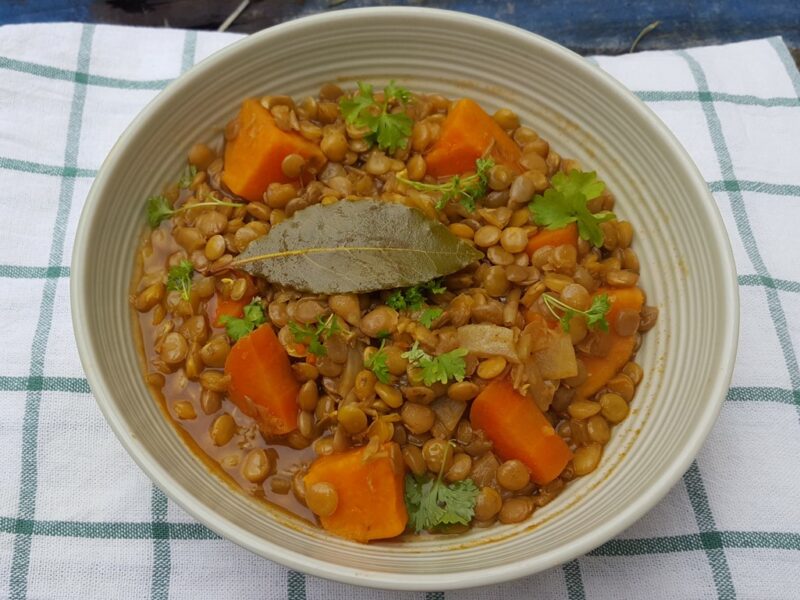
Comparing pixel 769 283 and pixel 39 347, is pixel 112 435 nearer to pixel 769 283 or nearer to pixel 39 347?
pixel 39 347

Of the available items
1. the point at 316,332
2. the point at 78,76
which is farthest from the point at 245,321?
the point at 78,76

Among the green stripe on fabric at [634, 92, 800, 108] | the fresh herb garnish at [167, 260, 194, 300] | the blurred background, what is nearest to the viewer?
the fresh herb garnish at [167, 260, 194, 300]

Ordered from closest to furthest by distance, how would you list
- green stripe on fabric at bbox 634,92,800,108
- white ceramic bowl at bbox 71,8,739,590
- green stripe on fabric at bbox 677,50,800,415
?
white ceramic bowl at bbox 71,8,739,590 → green stripe on fabric at bbox 677,50,800,415 → green stripe on fabric at bbox 634,92,800,108

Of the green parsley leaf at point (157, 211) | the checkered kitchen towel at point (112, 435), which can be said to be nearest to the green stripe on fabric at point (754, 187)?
the checkered kitchen towel at point (112, 435)

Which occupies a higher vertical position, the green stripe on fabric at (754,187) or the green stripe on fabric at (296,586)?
the green stripe on fabric at (754,187)

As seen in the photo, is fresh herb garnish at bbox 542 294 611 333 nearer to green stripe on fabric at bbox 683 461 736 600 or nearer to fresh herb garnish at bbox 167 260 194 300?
green stripe on fabric at bbox 683 461 736 600

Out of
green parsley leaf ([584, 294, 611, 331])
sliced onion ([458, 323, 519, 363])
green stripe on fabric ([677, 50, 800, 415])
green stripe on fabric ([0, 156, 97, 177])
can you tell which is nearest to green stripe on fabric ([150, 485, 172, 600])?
sliced onion ([458, 323, 519, 363])

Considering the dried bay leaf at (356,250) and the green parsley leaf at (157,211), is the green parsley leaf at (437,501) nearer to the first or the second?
the dried bay leaf at (356,250)
